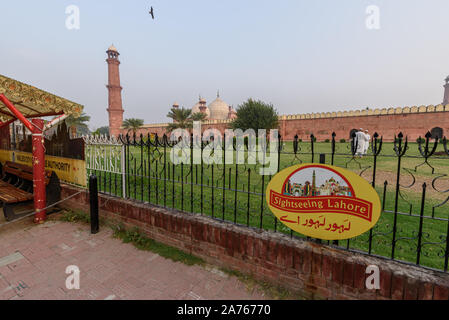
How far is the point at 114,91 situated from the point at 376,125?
3902 cm

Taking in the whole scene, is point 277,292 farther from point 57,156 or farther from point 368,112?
point 368,112

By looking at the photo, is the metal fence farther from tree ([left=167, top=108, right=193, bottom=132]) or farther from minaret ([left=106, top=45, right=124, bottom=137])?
minaret ([left=106, top=45, right=124, bottom=137])

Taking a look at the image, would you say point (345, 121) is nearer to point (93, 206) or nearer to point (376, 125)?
point (376, 125)

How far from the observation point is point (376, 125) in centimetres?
2497

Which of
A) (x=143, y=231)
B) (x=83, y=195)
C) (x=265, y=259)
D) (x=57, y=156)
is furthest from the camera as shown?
(x=57, y=156)

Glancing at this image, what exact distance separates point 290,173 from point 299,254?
856mm

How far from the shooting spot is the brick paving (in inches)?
90.7

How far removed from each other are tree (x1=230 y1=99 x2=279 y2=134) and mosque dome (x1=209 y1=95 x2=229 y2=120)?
18.9 m

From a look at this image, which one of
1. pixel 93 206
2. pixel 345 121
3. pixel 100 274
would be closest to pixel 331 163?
pixel 100 274

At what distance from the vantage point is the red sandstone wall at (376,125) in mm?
22247

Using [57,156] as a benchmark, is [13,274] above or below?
below

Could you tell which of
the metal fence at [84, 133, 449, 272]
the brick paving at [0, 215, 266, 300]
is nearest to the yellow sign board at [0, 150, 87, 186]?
the metal fence at [84, 133, 449, 272]

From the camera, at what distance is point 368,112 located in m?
25.4

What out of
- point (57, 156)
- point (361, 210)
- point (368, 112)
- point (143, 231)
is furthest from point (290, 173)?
point (368, 112)
